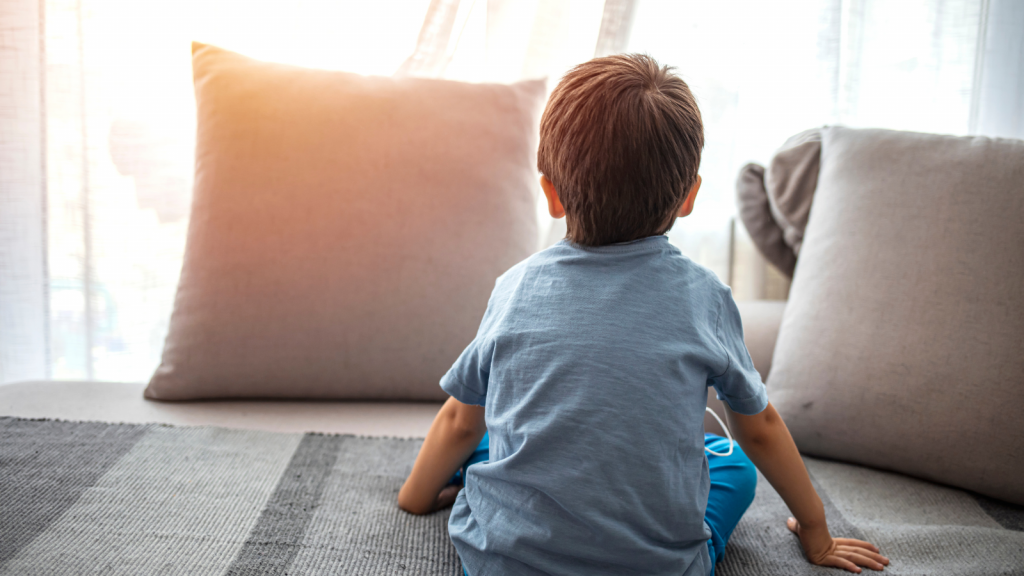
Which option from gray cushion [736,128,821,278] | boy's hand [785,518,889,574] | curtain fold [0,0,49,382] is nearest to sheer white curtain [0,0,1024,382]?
curtain fold [0,0,49,382]

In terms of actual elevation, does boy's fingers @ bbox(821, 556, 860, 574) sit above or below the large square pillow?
below

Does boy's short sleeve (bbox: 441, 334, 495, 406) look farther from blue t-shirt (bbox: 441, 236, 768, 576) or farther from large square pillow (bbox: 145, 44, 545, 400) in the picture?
large square pillow (bbox: 145, 44, 545, 400)

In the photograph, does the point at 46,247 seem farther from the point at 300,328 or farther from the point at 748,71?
the point at 748,71

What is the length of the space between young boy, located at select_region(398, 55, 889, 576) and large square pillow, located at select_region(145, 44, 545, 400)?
1.28ft

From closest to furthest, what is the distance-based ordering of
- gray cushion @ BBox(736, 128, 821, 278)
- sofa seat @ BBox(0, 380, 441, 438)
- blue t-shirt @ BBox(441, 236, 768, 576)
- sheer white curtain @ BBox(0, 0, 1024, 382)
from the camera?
blue t-shirt @ BBox(441, 236, 768, 576) → sofa seat @ BBox(0, 380, 441, 438) → gray cushion @ BBox(736, 128, 821, 278) → sheer white curtain @ BBox(0, 0, 1024, 382)

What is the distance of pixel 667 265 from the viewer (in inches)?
21.9

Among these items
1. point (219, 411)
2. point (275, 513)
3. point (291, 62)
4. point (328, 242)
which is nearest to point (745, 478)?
point (275, 513)

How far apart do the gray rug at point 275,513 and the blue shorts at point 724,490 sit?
0.10ft

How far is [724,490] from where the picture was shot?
0.67m

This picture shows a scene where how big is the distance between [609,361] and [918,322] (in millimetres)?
552

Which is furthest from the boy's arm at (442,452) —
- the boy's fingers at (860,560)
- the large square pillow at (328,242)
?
the boy's fingers at (860,560)

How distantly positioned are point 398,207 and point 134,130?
0.66 m

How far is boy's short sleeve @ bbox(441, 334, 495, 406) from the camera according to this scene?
1.92ft

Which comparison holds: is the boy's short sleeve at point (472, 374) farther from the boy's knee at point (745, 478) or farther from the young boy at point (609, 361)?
the boy's knee at point (745, 478)
